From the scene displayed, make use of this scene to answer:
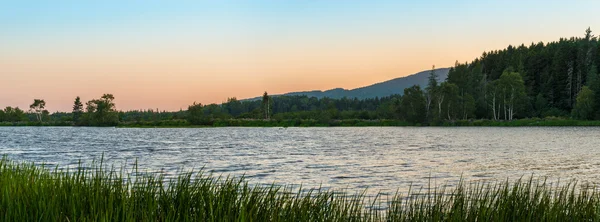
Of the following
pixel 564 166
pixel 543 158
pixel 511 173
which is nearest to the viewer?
pixel 511 173

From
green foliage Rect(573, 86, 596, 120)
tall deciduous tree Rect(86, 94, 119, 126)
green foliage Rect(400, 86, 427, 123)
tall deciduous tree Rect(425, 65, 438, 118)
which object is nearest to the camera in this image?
green foliage Rect(573, 86, 596, 120)

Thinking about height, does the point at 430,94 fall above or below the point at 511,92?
above

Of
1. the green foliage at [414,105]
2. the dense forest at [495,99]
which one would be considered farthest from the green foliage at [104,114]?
the green foliage at [414,105]

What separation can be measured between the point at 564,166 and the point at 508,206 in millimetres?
25159

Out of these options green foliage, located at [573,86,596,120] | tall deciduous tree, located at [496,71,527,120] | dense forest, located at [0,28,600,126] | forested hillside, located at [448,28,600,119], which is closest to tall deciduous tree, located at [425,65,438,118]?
dense forest, located at [0,28,600,126]

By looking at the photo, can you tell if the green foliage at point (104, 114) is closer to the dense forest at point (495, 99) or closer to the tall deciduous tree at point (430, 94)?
the dense forest at point (495, 99)

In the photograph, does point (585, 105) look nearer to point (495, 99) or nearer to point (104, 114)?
point (495, 99)

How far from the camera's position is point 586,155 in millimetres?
39906

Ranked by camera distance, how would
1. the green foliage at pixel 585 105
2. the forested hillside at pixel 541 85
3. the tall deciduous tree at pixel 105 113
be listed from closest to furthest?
the green foliage at pixel 585 105
the forested hillside at pixel 541 85
the tall deciduous tree at pixel 105 113

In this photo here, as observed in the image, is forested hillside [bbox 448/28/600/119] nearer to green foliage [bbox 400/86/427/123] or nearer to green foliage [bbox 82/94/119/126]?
green foliage [bbox 400/86/427/123]

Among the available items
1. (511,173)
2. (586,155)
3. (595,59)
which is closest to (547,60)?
(595,59)

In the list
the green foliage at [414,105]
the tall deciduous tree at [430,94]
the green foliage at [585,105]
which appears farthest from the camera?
the tall deciduous tree at [430,94]

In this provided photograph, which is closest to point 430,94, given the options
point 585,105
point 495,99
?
point 495,99

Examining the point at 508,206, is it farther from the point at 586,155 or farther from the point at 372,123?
the point at 372,123
